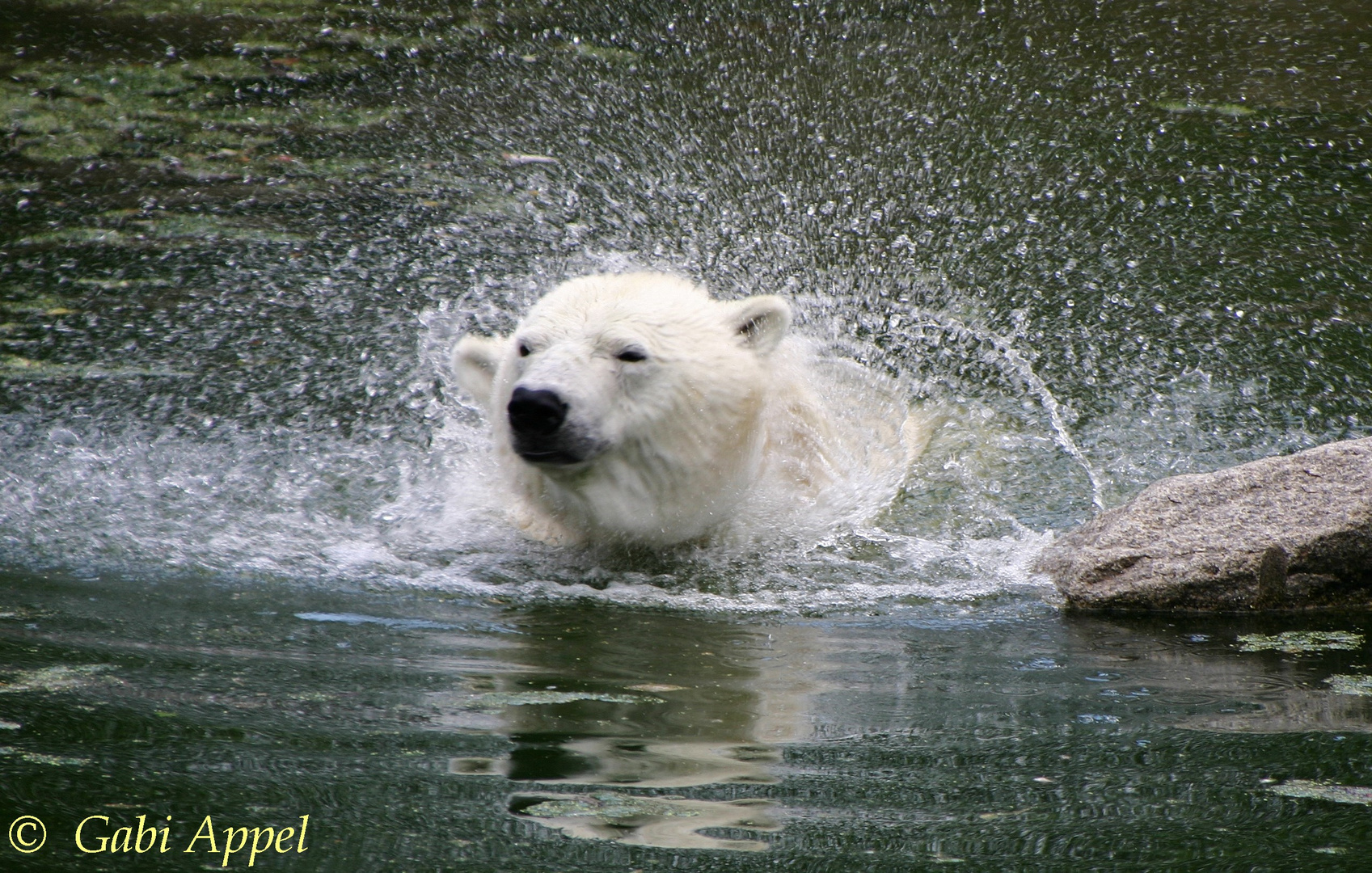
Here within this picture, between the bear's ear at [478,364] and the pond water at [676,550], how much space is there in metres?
0.40

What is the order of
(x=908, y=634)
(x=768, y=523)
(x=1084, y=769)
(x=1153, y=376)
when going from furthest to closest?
(x=1153, y=376) < (x=768, y=523) < (x=908, y=634) < (x=1084, y=769)

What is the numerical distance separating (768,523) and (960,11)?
8.80 meters

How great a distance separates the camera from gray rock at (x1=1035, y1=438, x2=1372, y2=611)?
3.33 meters

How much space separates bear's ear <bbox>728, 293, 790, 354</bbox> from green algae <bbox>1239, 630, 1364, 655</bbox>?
1631 millimetres

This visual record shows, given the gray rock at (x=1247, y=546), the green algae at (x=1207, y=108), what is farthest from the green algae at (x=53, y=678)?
the green algae at (x=1207, y=108)

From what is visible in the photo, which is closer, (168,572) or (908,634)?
(908,634)

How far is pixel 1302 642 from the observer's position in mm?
2959

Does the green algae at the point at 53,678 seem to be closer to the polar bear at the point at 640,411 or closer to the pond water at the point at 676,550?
the pond water at the point at 676,550

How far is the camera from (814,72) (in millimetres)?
10477

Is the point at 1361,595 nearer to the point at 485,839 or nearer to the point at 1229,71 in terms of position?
the point at 485,839

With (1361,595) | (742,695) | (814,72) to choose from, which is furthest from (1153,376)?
(814,72)

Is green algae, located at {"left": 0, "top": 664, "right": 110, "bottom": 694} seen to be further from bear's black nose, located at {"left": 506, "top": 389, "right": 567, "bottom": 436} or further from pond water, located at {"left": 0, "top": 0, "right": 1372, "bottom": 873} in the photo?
bear's black nose, located at {"left": 506, "top": 389, "right": 567, "bottom": 436}

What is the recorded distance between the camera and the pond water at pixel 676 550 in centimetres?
178
